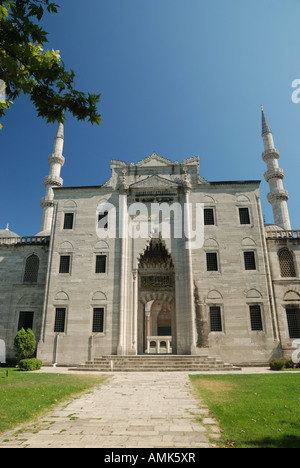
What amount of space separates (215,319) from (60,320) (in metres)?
11.5

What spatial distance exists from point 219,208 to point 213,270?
515 centimetres

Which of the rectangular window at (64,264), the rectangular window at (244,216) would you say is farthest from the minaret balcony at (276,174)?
the rectangular window at (64,264)

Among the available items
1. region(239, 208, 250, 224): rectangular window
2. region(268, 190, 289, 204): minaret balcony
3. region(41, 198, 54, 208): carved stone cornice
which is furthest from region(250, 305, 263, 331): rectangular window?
region(41, 198, 54, 208): carved stone cornice

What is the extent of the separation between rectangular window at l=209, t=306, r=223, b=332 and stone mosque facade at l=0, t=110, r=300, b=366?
7 cm

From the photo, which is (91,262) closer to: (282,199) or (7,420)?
(7,420)

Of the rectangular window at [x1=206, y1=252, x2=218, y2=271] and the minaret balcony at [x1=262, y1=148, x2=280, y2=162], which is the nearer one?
the rectangular window at [x1=206, y1=252, x2=218, y2=271]

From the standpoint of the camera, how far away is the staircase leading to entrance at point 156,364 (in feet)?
59.2

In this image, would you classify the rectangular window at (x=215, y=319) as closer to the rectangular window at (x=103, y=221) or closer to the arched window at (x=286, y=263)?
the arched window at (x=286, y=263)

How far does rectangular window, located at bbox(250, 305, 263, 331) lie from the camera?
21091 millimetres

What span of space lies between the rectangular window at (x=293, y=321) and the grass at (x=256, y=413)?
11.7m

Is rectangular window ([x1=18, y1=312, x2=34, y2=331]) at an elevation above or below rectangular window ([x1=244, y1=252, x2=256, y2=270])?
below

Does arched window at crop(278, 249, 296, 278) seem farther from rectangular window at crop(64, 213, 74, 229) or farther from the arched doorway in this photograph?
rectangular window at crop(64, 213, 74, 229)
